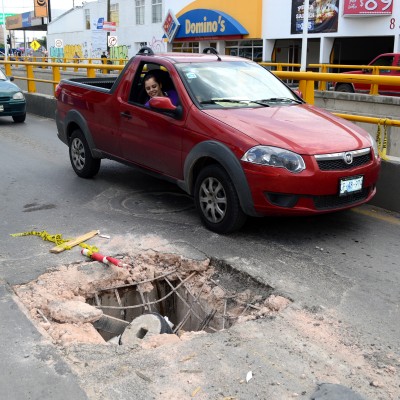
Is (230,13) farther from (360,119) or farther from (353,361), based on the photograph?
(353,361)

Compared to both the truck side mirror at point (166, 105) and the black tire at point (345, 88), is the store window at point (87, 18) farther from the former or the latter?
the truck side mirror at point (166, 105)

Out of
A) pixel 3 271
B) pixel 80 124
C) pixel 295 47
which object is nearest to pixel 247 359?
pixel 3 271

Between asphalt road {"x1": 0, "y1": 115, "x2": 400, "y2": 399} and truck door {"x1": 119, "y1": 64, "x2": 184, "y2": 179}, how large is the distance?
56 cm

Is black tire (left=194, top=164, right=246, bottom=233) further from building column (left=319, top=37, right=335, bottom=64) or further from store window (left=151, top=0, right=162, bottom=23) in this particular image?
store window (left=151, top=0, right=162, bottom=23)

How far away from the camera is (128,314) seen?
183 inches

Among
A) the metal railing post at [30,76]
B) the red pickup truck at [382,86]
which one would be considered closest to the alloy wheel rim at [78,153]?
the metal railing post at [30,76]

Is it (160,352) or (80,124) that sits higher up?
(80,124)

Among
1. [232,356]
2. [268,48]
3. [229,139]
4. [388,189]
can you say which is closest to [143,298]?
[232,356]

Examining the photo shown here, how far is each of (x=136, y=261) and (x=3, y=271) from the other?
3.72ft

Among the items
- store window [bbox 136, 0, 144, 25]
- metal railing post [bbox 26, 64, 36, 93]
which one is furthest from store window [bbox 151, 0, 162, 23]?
metal railing post [bbox 26, 64, 36, 93]

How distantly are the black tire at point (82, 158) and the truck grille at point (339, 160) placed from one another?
366 centimetres

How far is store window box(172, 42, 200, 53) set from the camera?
37.6m

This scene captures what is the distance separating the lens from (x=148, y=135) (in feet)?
20.5

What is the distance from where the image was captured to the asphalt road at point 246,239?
4.16 meters
